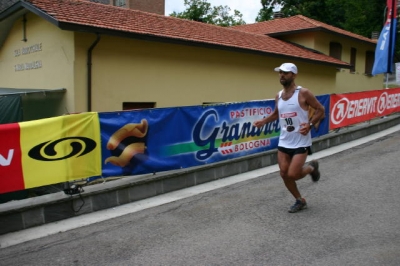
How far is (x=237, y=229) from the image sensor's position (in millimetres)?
4770

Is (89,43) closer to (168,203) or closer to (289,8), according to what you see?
(168,203)

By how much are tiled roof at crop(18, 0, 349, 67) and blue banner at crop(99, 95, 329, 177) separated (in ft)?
11.3

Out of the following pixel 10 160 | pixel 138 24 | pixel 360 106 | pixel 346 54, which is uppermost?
pixel 346 54

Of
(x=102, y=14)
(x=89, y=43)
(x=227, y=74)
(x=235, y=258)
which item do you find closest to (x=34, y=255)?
(x=235, y=258)

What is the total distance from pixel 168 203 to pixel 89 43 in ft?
17.3

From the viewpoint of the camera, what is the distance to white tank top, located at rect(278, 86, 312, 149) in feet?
16.9

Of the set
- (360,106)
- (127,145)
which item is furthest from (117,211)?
(360,106)

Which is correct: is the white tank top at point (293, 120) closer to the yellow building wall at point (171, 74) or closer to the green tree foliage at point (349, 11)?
the yellow building wall at point (171, 74)

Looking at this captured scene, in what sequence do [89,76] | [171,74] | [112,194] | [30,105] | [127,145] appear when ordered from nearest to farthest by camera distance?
[112,194] < [127,145] < [30,105] < [89,76] < [171,74]

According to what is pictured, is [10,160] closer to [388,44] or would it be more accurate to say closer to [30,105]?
[30,105]

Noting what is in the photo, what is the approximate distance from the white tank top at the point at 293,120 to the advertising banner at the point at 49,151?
2.82 m

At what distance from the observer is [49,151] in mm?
5453

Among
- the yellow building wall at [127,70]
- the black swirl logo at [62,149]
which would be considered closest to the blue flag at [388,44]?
the yellow building wall at [127,70]

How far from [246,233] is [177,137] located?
299 cm
